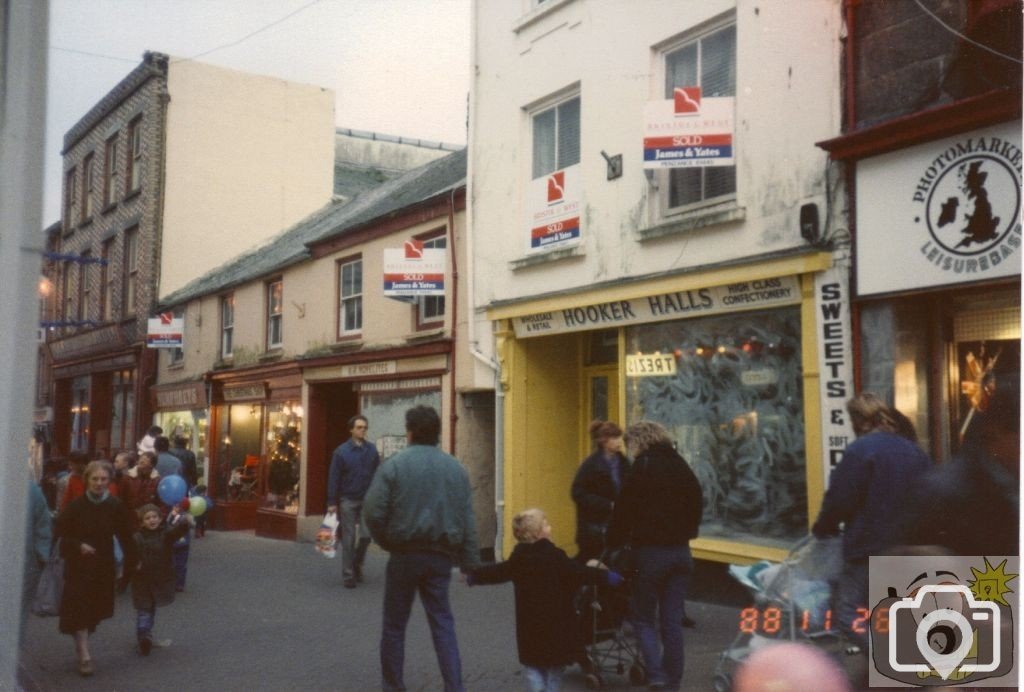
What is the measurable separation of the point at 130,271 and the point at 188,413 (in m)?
5.30

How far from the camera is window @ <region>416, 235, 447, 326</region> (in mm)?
13742

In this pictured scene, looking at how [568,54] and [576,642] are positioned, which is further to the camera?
[568,54]

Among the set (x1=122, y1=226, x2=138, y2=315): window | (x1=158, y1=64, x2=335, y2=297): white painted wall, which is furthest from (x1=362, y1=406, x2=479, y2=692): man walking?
(x1=122, y1=226, x2=138, y2=315): window

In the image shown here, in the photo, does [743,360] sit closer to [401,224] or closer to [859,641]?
[859,641]

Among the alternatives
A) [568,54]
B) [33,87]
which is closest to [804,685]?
[33,87]

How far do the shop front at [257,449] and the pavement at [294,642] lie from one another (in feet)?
18.1

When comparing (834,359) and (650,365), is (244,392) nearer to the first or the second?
(650,365)

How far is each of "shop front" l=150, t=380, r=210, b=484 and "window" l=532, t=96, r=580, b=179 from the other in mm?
10941

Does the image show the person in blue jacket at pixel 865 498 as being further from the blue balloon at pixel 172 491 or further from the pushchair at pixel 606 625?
the blue balloon at pixel 172 491

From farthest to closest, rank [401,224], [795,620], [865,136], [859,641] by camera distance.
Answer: [401,224]
[865,136]
[795,620]
[859,641]

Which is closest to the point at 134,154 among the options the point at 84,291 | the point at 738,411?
the point at 84,291

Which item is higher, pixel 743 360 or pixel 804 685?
pixel 743 360

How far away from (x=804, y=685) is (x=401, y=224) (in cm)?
1081

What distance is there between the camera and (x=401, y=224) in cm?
1433
